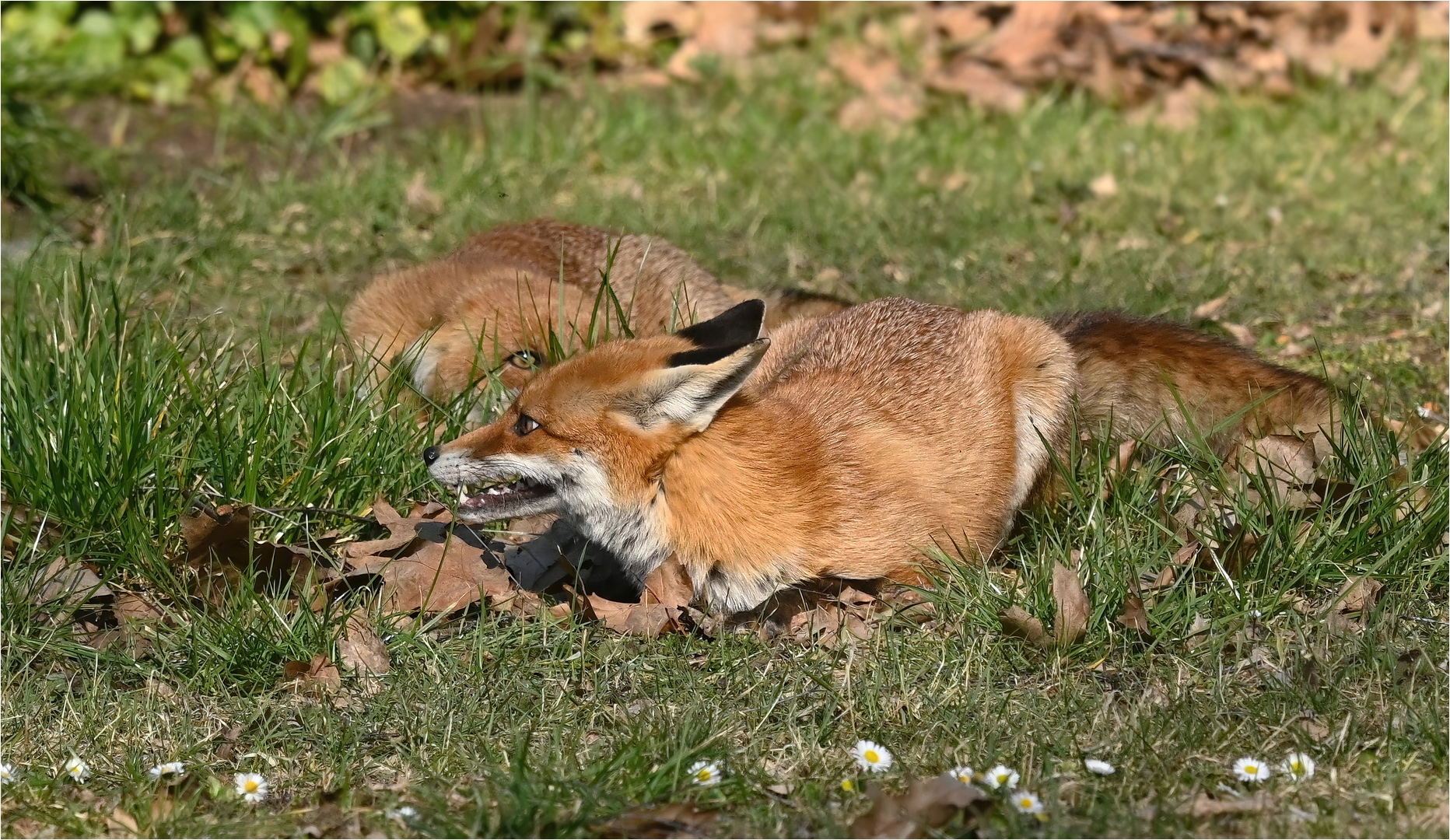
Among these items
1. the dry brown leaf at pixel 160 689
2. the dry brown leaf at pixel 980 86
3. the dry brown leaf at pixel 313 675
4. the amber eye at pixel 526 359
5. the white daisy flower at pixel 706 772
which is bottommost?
the dry brown leaf at pixel 160 689

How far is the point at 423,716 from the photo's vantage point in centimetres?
404

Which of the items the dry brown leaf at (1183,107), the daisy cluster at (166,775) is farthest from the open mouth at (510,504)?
the dry brown leaf at (1183,107)

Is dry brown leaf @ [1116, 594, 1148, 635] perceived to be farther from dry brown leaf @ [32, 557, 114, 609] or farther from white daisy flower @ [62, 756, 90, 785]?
dry brown leaf @ [32, 557, 114, 609]

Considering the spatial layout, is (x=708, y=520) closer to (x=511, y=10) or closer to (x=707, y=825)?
(x=707, y=825)

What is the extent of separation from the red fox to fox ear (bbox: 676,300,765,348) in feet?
2.92

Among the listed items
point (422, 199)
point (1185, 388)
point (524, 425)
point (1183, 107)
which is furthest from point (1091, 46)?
point (524, 425)

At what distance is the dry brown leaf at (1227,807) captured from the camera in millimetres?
3482

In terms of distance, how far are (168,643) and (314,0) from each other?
6.46 meters

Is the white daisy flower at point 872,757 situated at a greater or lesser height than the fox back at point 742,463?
lesser

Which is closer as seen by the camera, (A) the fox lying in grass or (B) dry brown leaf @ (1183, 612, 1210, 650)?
(B) dry brown leaf @ (1183, 612, 1210, 650)

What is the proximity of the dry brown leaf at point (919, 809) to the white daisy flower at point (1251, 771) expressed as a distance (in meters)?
0.65

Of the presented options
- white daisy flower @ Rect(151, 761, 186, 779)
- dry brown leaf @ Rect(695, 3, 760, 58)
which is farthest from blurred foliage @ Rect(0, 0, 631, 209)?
white daisy flower @ Rect(151, 761, 186, 779)

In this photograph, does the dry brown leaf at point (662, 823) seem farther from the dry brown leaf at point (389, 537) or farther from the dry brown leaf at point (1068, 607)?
the dry brown leaf at point (389, 537)

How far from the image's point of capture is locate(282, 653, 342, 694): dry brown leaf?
4250 millimetres
